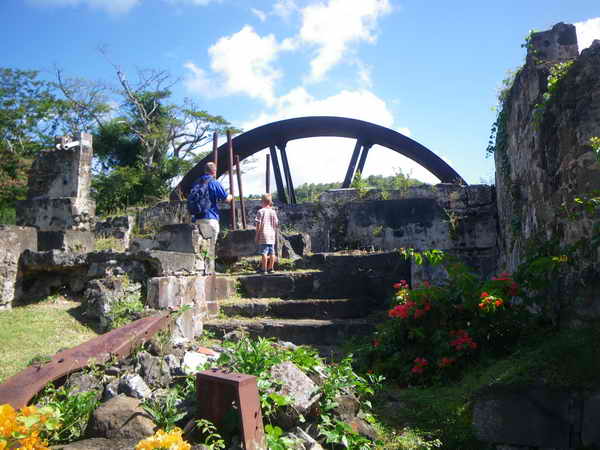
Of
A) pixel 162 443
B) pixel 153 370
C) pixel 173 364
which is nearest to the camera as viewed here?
pixel 162 443

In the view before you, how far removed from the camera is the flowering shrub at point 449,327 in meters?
3.52

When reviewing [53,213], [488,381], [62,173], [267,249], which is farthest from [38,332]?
[62,173]

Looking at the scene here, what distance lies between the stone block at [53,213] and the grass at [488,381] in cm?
789

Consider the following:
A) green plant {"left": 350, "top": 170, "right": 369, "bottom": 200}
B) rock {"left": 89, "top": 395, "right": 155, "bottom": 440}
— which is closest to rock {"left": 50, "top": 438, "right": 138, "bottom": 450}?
rock {"left": 89, "top": 395, "right": 155, "bottom": 440}

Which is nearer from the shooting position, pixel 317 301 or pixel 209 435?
pixel 209 435

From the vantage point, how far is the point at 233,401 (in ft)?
7.93

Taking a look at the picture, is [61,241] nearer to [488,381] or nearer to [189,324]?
[189,324]

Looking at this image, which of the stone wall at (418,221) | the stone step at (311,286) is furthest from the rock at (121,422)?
the stone wall at (418,221)

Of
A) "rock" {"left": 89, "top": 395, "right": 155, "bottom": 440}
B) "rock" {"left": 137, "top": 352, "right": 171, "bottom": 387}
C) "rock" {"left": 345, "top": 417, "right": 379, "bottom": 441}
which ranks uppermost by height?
"rock" {"left": 137, "top": 352, "right": 171, "bottom": 387}

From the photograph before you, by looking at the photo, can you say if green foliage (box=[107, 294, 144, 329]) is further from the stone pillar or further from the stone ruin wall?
the stone pillar

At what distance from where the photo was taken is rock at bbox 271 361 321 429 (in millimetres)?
2613

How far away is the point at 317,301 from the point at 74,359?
2.87 metres

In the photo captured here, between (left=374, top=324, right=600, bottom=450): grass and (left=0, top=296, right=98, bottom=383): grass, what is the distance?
229cm

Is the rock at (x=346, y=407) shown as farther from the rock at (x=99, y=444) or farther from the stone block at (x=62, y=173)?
the stone block at (x=62, y=173)
